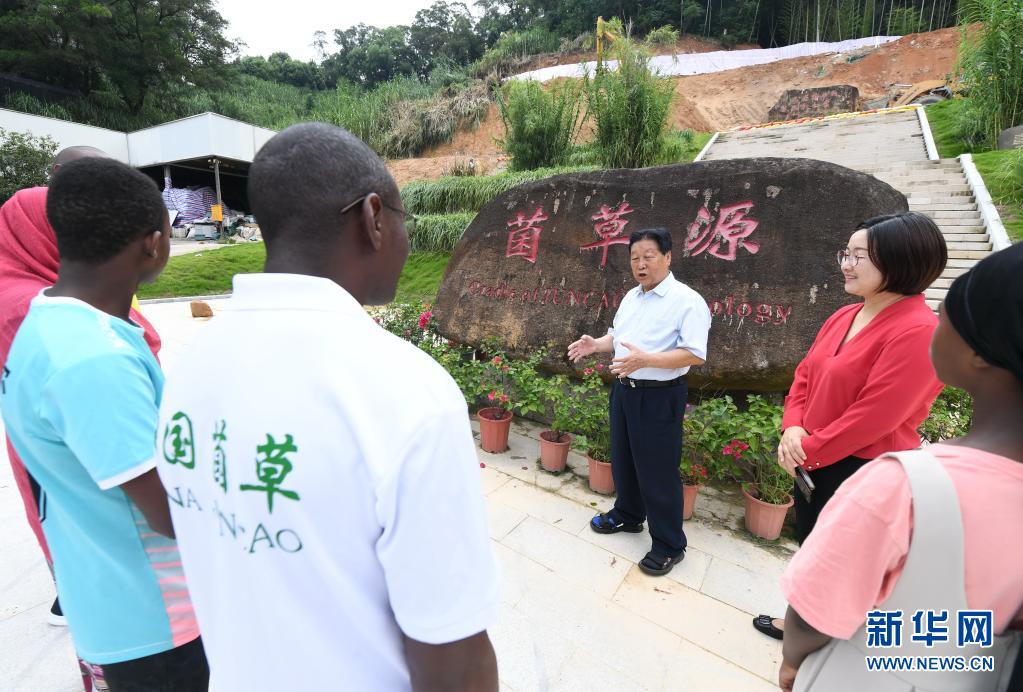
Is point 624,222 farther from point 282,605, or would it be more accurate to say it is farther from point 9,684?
point 9,684

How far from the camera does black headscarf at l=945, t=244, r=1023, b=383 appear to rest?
0.73 meters

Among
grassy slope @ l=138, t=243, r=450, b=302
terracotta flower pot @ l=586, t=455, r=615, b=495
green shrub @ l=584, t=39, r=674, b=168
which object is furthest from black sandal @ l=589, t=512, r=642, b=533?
green shrub @ l=584, t=39, r=674, b=168

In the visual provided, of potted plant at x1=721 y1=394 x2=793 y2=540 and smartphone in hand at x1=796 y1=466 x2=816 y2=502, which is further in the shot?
potted plant at x1=721 y1=394 x2=793 y2=540

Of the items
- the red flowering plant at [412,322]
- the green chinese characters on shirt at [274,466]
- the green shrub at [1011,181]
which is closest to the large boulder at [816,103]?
the green shrub at [1011,181]

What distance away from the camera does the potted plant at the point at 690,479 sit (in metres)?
2.71

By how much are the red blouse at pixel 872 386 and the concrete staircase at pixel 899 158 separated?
236 centimetres

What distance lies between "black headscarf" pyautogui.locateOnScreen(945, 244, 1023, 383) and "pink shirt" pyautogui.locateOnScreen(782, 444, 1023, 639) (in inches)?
6.5

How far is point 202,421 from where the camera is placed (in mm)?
671

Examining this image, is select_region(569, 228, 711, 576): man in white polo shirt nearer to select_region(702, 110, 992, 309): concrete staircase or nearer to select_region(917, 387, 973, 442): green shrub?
select_region(917, 387, 973, 442): green shrub

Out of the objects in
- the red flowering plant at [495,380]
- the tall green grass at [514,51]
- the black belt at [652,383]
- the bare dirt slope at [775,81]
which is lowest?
the red flowering plant at [495,380]

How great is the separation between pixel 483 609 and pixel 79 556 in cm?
96

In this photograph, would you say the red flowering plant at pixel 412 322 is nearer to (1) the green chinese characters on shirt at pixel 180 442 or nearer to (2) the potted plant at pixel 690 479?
(2) the potted plant at pixel 690 479

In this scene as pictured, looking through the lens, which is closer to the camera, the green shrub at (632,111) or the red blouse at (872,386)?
the red blouse at (872,386)

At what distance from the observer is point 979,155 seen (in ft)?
23.7
